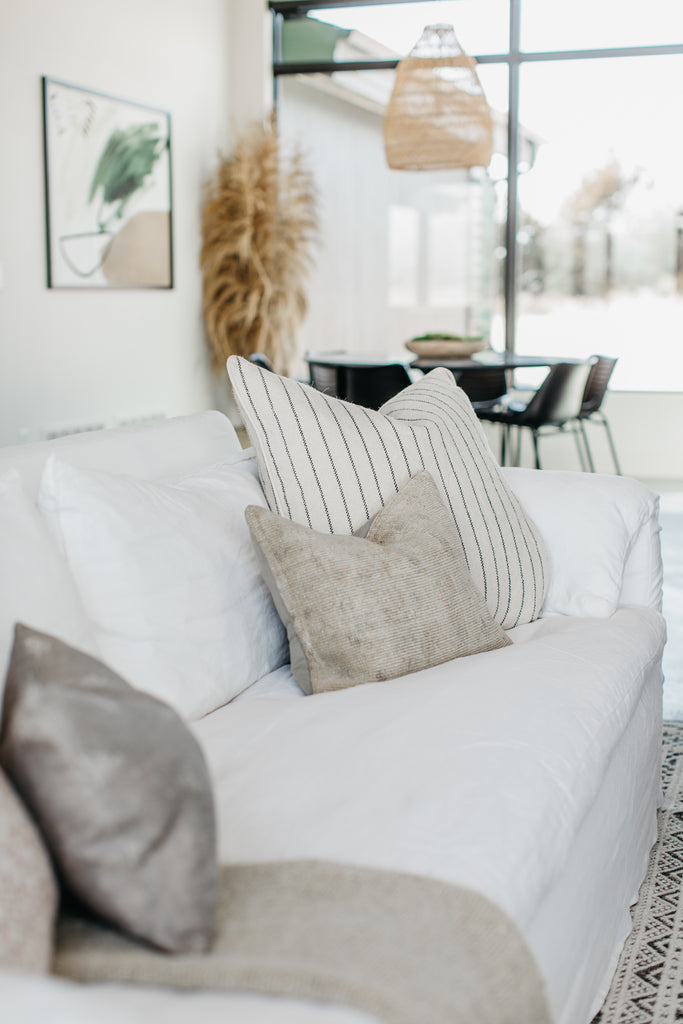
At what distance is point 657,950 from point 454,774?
703 mm

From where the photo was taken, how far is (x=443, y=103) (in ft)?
16.5

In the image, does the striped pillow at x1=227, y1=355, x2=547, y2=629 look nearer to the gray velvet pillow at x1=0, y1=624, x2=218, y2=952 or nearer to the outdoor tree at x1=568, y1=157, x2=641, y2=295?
the gray velvet pillow at x1=0, y1=624, x2=218, y2=952

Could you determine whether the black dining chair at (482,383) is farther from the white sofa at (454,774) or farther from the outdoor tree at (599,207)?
the white sofa at (454,774)

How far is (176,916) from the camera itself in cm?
84

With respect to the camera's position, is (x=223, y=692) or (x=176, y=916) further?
(x=223, y=692)

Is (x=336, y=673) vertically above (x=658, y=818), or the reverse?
(x=336, y=673)

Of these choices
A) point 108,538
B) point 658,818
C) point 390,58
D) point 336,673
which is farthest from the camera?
point 390,58

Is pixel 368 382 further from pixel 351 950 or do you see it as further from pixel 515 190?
pixel 351 950

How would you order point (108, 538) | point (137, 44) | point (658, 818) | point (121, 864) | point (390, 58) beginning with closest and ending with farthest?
1. point (121, 864)
2. point (108, 538)
3. point (658, 818)
4. point (137, 44)
5. point (390, 58)

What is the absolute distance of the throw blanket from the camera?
81 cm

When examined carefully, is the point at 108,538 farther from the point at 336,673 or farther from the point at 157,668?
the point at 336,673

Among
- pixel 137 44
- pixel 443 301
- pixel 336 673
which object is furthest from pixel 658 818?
pixel 443 301

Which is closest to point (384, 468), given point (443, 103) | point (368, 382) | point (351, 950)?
point (351, 950)

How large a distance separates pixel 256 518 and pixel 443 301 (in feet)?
18.3
